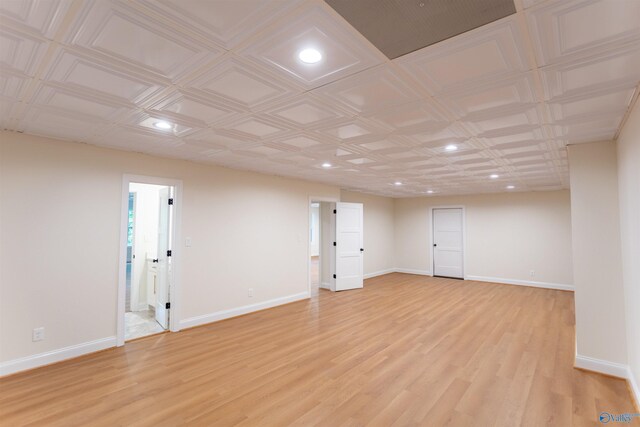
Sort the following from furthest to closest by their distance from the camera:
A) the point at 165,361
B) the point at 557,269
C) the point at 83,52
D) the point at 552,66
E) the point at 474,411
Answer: the point at 557,269 < the point at 165,361 < the point at 474,411 < the point at 552,66 < the point at 83,52

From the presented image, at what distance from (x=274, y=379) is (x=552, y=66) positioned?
3305 millimetres

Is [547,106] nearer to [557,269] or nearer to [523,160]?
[523,160]

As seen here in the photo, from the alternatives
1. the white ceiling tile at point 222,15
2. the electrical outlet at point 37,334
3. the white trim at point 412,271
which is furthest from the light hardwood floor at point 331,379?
the white trim at point 412,271

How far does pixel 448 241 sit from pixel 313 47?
27.2 ft

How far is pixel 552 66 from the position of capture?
1763 mm

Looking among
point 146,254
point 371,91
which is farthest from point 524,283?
point 146,254

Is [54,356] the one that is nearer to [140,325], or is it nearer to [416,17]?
[140,325]

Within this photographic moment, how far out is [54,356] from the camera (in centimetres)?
323

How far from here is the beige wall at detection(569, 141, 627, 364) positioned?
3.05 meters

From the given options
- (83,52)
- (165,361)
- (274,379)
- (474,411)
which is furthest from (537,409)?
(83,52)

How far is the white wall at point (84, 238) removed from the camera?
119 inches

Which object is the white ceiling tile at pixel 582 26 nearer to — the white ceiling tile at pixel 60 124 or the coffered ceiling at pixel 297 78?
the coffered ceiling at pixel 297 78

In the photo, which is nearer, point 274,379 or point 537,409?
point 537,409

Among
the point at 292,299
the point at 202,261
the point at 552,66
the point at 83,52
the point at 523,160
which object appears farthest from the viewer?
the point at 292,299
